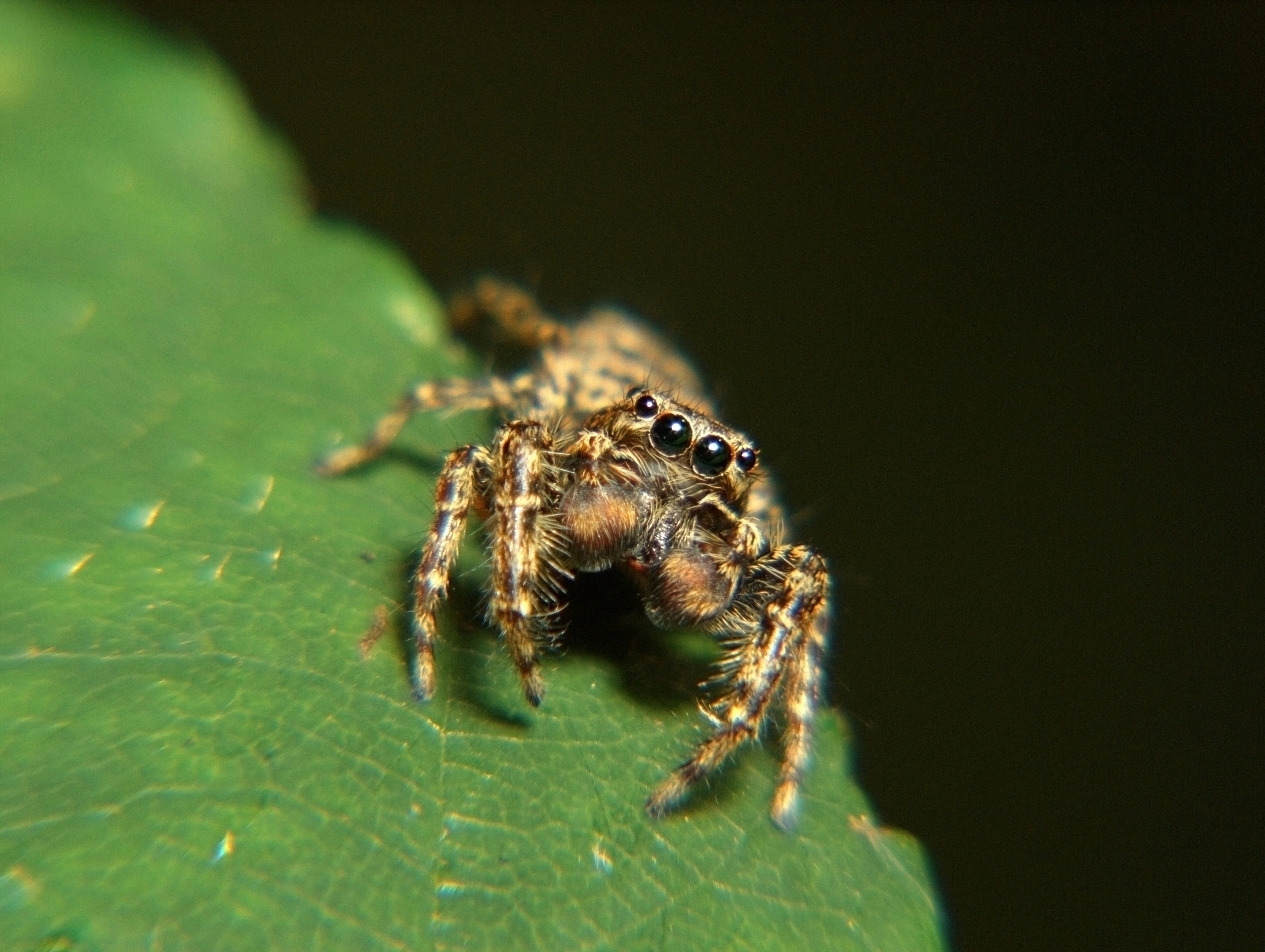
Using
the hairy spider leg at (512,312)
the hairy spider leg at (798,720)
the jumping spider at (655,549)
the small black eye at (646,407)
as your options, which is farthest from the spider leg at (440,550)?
the hairy spider leg at (512,312)

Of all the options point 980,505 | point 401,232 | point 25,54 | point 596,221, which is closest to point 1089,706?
point 980,505

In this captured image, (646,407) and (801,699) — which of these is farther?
(646,407)

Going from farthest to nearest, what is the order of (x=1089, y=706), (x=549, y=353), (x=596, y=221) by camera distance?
(x=596, y=221), (x=1089, y=706), (x=549, y=353)

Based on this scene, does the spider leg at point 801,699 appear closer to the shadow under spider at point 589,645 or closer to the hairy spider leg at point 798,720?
the hairy spider leg at point 798,720

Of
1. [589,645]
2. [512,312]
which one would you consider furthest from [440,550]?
[512,312]

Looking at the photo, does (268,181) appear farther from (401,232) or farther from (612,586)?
(401,232)

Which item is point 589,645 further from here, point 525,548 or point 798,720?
point 798,720

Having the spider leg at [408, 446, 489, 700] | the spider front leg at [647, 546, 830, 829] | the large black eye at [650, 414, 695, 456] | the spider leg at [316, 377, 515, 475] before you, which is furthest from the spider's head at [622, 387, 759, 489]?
the spider leg at [316, 377, 515, 475]
